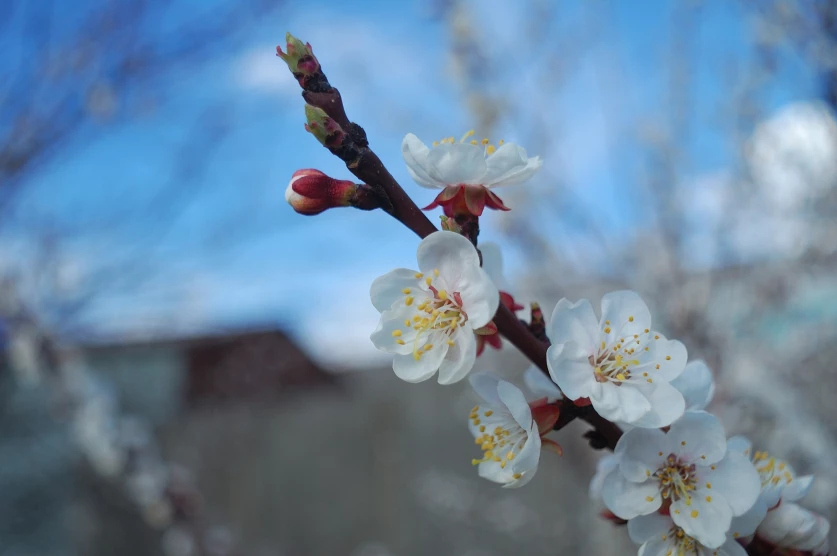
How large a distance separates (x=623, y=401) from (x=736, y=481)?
142 mm

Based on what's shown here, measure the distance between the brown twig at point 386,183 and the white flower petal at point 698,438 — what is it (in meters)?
0.07

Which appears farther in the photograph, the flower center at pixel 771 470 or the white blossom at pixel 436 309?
the flower center at pixel 771 470

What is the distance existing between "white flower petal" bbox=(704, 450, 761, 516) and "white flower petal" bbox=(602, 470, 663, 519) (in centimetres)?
6

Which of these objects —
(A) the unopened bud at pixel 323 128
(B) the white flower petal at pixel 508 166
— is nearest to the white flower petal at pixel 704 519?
(B) the white flower petal at pixel 508 166

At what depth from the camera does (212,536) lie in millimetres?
2055

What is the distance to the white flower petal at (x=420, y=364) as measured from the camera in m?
0.54

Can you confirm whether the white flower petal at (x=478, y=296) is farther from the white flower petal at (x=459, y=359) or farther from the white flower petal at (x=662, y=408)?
the white flower petal at (x=662, y=408)

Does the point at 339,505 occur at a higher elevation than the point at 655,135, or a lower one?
lower

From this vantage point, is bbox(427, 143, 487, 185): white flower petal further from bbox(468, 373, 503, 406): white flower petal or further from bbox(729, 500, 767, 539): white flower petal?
bbox(729, 500, 767, 539): white flower petal

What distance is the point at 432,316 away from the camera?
0.57 meters

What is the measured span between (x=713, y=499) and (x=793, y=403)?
2313 millimetres

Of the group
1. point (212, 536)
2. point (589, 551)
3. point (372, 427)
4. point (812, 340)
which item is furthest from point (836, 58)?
point (372, 427)

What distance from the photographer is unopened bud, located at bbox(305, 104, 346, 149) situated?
51 cm

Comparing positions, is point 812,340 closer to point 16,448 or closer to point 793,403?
point 793,403
